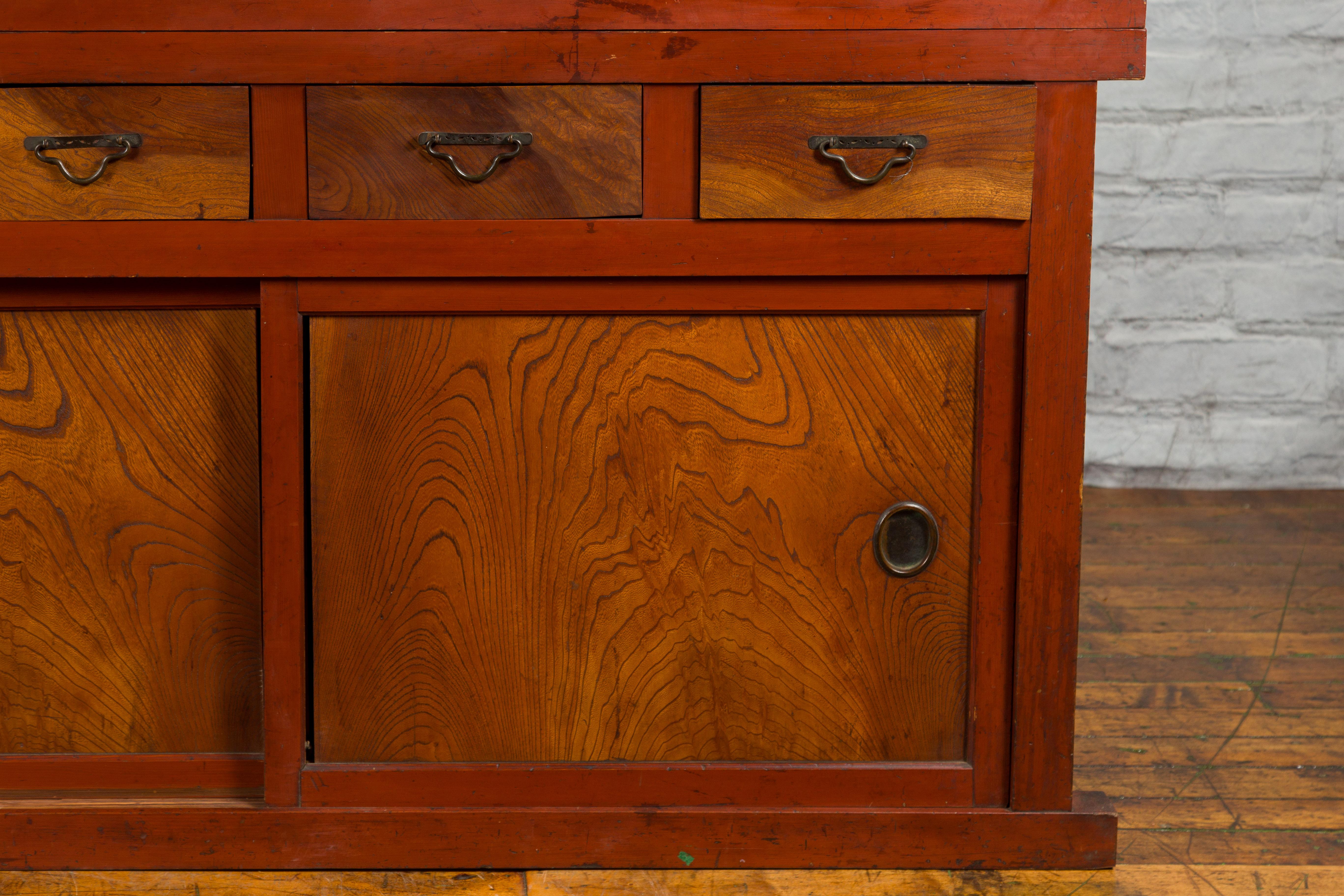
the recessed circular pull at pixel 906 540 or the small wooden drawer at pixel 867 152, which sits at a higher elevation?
the small wooden drawer at pixel 867 152

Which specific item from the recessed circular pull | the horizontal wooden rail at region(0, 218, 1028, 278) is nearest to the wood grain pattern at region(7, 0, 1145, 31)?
the horizontal wooden rail at region(0, 218, 1028, 278)

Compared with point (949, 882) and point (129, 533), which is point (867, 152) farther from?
point (129, 533)

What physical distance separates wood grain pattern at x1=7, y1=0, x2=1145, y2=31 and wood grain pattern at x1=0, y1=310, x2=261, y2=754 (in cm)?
27

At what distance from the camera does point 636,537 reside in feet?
3.82

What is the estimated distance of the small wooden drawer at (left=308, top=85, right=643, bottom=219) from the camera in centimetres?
110

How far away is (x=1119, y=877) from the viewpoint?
1.18 metres

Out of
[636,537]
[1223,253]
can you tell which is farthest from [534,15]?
[1223,253]

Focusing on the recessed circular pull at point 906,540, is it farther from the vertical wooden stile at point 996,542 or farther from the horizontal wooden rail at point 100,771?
the horizontal wooden rail at point 100,771

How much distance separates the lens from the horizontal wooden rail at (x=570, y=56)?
108 centimetres

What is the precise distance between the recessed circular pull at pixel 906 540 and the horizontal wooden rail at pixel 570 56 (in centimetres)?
41

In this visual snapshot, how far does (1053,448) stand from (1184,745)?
571mm

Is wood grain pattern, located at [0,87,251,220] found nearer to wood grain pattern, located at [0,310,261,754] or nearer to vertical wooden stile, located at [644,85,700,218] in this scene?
wood grain pattern, located at [0,310,261,754]

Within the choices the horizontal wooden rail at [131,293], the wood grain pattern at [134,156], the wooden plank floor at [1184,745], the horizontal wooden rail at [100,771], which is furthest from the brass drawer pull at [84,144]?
the wooden plank floor at [1184,745]

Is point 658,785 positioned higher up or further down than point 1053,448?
further down
